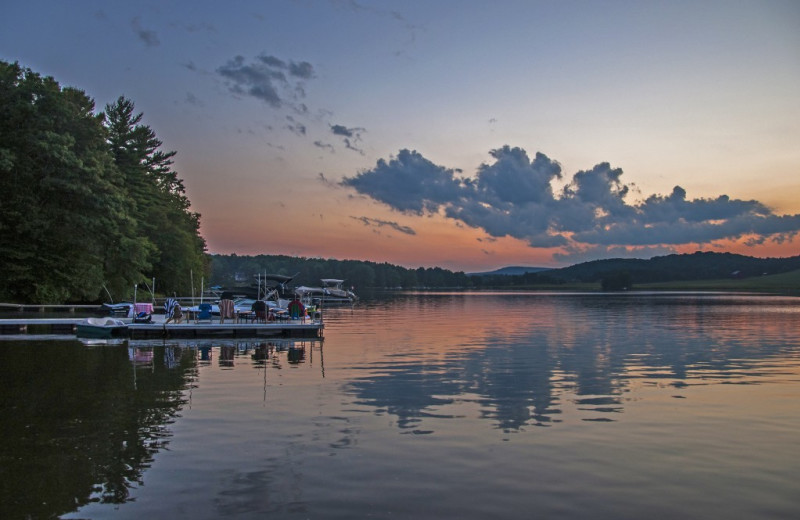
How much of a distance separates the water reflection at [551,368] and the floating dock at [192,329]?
608cm

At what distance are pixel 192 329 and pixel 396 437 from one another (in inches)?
1133

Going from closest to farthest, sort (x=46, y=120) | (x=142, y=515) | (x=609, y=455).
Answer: (x=142, y=515) < (x=609, y=455) < (x=46, y=120)

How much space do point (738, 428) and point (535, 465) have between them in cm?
694

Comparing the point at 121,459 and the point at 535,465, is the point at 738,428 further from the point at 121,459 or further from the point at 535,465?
the point at 121,459

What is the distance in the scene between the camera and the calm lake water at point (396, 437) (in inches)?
410

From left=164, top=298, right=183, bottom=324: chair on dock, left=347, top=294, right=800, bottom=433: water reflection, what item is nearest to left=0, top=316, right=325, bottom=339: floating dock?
left=164, top=298, right=183, bottom=324: chair on dock

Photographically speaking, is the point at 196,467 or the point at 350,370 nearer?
the point at 196,467

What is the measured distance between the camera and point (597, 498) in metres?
10.7

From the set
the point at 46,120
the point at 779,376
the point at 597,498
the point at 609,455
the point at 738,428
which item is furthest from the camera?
the point at 46,120

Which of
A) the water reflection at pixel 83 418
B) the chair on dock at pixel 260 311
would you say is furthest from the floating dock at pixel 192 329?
the water reflection at pixel 83 418

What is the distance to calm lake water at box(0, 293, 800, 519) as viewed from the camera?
1041 cm

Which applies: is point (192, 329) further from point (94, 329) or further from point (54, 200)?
point (54, 200)

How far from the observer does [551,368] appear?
27453 millimetres

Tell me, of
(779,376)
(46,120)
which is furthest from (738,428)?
(46,120)
